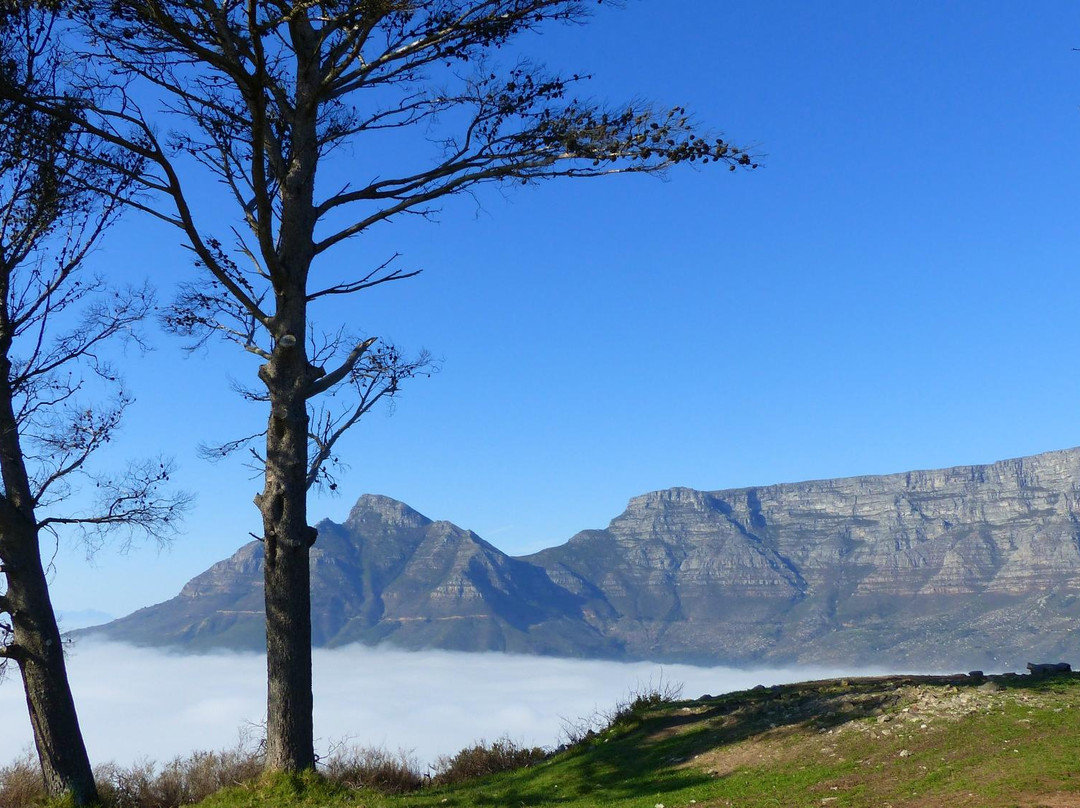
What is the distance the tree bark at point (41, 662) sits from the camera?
39.4ft

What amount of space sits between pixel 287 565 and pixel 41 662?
3.66m

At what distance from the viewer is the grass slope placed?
333 inches

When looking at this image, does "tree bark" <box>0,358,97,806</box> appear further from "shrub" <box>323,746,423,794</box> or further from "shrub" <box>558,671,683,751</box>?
"shrub" <box>558,671,683,751</box>

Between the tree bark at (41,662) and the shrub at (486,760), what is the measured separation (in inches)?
192

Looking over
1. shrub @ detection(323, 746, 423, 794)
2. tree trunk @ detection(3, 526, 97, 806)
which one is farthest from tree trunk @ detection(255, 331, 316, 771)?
tree trunk @ detection(3, 526, 97, 806)

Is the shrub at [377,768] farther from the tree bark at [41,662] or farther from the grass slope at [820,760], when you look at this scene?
the tree bark at [41,662]

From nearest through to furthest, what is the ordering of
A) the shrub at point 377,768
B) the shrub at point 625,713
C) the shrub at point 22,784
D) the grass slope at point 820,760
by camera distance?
the grass slope at point 820,760
the shrub at point 22,784
the shrub at point 377,768
the shrub at point 625,713

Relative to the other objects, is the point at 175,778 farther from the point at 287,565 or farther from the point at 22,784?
the point at 287,565

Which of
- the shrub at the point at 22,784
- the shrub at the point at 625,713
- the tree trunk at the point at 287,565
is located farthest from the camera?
the shrub at the point at 625,713

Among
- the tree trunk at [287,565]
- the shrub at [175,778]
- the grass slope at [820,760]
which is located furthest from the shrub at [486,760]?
the tree trunk at [287,565]

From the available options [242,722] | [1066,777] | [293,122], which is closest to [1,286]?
[293,122]

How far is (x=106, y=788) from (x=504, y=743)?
5.66 metres

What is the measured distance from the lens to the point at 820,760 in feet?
31.9

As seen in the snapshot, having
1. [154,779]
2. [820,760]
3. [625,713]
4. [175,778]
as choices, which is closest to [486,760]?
[625,713]
